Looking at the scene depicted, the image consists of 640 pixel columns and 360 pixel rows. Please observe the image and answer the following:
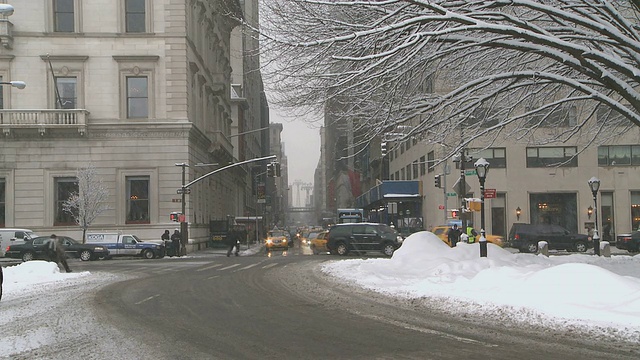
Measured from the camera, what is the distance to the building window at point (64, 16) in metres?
42.4

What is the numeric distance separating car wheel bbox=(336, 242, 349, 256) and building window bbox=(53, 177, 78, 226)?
19.1 metres

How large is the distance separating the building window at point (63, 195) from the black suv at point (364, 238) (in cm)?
1886

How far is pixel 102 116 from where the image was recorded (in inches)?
1660

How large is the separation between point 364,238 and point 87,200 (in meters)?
18.2

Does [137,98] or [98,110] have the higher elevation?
[137,98]

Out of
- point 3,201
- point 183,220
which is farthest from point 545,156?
point 3,201

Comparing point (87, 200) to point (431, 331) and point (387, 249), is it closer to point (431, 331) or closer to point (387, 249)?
point (387, 249)

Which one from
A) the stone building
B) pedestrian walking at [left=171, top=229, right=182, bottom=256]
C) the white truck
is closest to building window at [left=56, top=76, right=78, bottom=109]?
the stone building

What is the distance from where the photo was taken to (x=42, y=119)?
4112cm

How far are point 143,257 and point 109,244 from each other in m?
2.06

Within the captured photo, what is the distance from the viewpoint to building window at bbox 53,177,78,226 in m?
41.9

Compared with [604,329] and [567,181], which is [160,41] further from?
[604,329]

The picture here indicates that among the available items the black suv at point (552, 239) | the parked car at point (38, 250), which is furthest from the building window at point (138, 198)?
the black suv at point (552, 239)

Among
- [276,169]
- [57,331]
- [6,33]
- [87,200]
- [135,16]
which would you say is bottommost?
[57,331]
